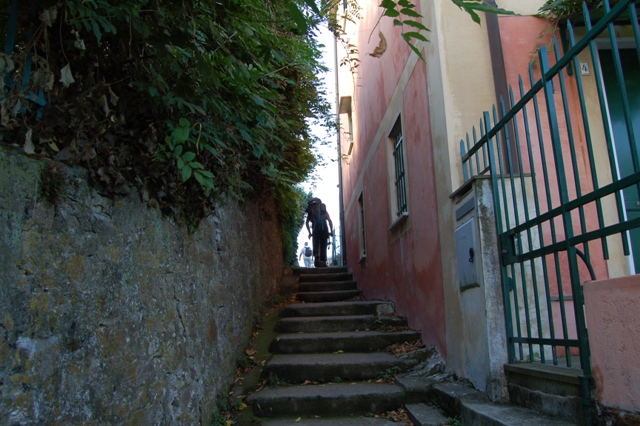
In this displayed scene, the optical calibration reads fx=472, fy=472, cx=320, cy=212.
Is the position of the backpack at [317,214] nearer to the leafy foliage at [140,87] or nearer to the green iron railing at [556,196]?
the green iron railing at [556,196]

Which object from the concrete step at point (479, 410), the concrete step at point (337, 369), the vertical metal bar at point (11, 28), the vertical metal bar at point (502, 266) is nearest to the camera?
the vertical metal bar at point (11, 28)

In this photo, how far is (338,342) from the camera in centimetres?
511

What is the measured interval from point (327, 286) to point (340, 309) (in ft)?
7.99

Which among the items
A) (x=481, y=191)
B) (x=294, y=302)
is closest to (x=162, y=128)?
(x=481, y=191)

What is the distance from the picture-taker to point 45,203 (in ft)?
6.59

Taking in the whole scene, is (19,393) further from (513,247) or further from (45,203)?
(513,247)

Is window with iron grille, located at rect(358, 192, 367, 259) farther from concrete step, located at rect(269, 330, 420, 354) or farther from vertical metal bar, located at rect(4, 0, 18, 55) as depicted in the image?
vertical metal bar, located at rect(4, 0, 18, 55)

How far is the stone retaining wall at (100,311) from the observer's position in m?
1.83

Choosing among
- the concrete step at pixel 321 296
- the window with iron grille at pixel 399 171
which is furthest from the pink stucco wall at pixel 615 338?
the concrete step at pixel 321 296

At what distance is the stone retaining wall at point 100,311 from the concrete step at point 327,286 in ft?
14.2

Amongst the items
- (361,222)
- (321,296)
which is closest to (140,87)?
(321,296)

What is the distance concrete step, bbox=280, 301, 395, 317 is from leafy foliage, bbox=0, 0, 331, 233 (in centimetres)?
306

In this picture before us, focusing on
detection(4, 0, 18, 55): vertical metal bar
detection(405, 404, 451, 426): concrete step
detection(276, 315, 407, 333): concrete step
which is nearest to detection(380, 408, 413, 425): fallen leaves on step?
detection(405, 404, 451, 426): concrete step

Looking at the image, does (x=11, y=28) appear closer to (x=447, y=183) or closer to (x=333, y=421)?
(x=447, y=183)
